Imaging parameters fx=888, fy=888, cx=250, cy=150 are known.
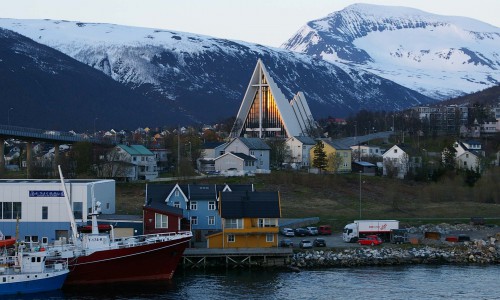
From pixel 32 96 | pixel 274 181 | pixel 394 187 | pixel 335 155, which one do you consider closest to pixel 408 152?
pixel 335 155

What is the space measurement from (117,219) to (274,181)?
24.7 meters

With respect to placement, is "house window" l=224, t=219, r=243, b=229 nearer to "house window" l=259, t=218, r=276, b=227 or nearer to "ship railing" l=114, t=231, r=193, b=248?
"house window" l=259, t=218, r=276, b=227

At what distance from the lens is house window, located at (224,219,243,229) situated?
127 feet

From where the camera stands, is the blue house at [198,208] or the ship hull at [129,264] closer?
the ship hull at [129,264]

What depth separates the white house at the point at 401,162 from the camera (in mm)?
70125

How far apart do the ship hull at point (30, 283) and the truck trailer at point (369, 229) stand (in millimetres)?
15382

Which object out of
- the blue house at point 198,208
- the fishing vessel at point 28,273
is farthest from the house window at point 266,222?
the fishing vessel at point 28,273

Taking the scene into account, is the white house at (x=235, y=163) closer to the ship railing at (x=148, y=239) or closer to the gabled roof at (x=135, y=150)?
the gabled roof at (x=135, y=150)

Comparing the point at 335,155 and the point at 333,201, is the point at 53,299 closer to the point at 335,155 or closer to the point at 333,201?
the point at 333,201

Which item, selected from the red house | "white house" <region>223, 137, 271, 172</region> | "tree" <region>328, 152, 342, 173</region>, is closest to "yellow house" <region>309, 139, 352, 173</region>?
"tree" <region>328, 152, 342, 173</region>

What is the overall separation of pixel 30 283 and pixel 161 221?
24.1ft

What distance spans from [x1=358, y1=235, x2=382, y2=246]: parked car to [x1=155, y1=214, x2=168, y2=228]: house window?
9603mm

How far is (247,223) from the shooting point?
38688 mm

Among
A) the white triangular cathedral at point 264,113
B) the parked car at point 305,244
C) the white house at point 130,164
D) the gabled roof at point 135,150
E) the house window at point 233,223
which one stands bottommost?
the parked car at point 305,244
